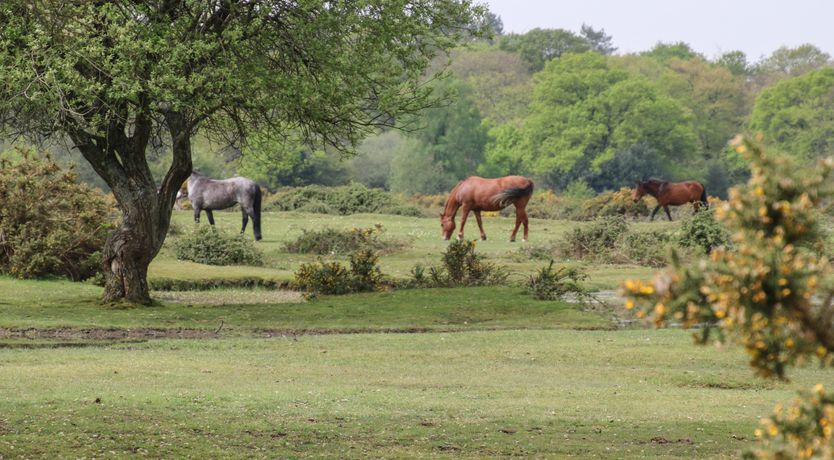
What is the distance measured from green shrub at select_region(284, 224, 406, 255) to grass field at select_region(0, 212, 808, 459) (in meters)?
9.89

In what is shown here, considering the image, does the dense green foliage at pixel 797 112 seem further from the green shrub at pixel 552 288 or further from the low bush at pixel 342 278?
the low bush at pixel 342 278

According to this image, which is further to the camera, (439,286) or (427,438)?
(439,286)

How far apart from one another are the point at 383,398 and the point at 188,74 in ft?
33.8

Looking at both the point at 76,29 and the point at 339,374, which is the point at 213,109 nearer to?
the point at 76,29

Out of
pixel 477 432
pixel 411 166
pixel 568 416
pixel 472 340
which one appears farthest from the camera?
pixel 411 166

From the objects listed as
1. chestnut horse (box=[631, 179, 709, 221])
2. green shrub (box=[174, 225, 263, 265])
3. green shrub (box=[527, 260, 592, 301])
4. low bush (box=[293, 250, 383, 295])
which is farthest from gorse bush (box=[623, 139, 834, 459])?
chestnut horse (box=[631, 179, 709, 221])

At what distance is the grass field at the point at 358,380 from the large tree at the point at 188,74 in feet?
9.48

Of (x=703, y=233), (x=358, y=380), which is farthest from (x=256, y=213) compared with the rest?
(x=358, y=380)

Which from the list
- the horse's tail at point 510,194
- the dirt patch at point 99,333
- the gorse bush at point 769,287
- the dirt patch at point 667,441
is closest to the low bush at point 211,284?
the dirt patch at point 99,333

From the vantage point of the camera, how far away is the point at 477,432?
42.3 ft

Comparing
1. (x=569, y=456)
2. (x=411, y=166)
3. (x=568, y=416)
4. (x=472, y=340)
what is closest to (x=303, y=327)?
(x=472, y=340)

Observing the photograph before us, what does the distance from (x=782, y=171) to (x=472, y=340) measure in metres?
18.4

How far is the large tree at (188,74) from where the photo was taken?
858 inches

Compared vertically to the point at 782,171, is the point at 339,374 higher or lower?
lower
